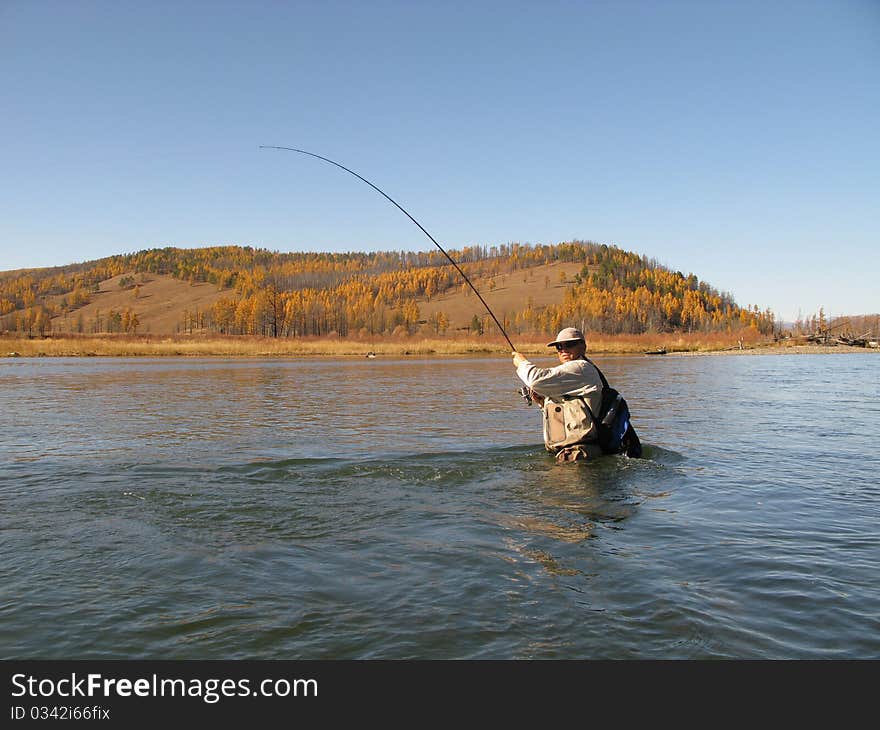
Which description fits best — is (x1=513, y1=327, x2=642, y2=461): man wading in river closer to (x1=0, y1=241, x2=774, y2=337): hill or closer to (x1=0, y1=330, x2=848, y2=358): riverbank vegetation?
(x1=0, y1=330, x2=848, y2=358): riverbank vegetation

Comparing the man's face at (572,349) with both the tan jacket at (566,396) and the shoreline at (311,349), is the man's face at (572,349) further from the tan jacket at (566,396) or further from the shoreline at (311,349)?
the shoreline at (311,349)

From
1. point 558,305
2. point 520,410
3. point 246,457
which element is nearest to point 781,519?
point 246,457

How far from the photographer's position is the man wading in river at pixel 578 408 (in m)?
8.79

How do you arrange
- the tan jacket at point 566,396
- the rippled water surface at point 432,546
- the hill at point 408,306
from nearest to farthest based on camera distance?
the rippled water surface at point 432,546
the tan jacket at point 566,396
the hill at point 408,306

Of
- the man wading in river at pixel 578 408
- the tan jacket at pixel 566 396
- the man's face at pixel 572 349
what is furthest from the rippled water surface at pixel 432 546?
the man's face at pixel 572 349

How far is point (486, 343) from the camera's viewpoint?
2805 inches

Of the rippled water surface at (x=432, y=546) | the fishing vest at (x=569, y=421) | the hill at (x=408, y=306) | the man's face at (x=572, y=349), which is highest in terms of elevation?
the hill at (x=408, y=306)

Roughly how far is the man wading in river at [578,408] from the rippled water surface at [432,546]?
0.35 meters

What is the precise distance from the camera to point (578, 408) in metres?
9.23

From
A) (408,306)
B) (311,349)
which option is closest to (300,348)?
(311,349)

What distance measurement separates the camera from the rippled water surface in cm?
400

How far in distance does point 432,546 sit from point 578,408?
4024mm

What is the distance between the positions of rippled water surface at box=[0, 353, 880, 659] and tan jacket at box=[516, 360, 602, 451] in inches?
18.6
